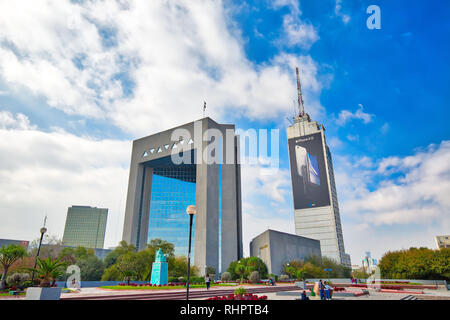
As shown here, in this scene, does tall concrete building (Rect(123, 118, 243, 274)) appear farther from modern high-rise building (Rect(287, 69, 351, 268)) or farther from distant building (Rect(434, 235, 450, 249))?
distant building (Rect(434, 235, 450, 249))

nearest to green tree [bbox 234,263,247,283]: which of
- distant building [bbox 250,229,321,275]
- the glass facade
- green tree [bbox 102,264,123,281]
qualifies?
distant building [bbox 250,229,321,275]

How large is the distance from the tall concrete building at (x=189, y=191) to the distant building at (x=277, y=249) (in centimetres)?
810

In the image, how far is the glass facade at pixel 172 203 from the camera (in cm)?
8094

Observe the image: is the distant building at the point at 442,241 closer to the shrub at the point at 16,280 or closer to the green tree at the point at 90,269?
the green tree at the point at 90,269

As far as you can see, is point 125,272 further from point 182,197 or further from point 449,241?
point 449,241

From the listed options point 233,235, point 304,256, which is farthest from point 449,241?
point 233,235

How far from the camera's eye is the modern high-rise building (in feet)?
471

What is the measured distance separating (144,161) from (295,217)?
10107cm

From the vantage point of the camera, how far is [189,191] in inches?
3398

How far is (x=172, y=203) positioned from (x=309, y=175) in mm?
94373

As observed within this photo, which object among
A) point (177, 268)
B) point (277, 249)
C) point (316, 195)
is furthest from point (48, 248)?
point (316, 195)

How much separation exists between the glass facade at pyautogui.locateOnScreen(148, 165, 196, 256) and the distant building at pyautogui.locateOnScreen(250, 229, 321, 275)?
22.8 meters

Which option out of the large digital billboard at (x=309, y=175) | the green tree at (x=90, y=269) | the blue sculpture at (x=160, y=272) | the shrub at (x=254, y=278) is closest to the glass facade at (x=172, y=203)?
the shrub at (x=254, y=278)

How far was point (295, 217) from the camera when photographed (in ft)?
504
